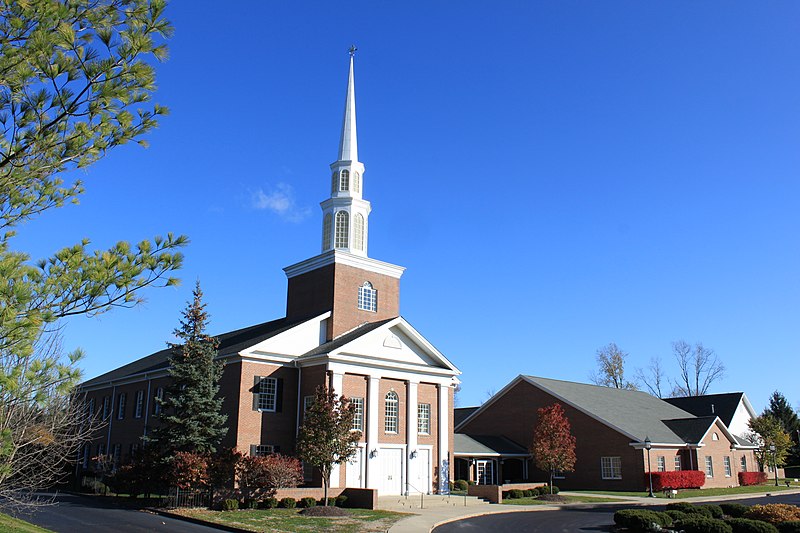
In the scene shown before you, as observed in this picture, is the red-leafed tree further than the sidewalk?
Yes

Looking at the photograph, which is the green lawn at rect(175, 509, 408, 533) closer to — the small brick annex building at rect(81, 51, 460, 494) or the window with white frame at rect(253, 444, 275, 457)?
the small brick annex building at rect(81, 51, 460, 494)

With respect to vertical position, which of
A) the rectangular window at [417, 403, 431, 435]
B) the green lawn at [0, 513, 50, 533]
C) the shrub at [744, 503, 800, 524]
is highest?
the rectangular window at [417, 403, 431, 435]

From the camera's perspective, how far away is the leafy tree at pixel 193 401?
30.4 m

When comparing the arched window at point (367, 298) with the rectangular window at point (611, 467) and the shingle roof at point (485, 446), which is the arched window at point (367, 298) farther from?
the rectangular window at point (611, 467)

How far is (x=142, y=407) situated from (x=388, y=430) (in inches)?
648

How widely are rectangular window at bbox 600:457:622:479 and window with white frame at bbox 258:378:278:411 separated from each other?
24.1 m

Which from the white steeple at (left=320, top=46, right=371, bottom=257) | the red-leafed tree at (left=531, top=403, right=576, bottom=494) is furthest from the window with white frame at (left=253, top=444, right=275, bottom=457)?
the red-leafed tree at (left=531, top=403, right=576, bottom=494)

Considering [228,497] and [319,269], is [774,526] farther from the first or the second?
[319,269]

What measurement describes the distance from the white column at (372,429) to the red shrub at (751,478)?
33606 millimetres

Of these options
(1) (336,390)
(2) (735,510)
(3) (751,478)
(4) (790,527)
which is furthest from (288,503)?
(3) (751,478)

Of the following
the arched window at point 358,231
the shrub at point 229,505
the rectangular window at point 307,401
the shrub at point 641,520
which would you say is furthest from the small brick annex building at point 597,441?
the shrub at point 641,520

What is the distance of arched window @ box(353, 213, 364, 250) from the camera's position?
Result: 3994 cm

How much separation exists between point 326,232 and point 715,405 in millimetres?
43606

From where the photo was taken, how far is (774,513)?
81.6ft
